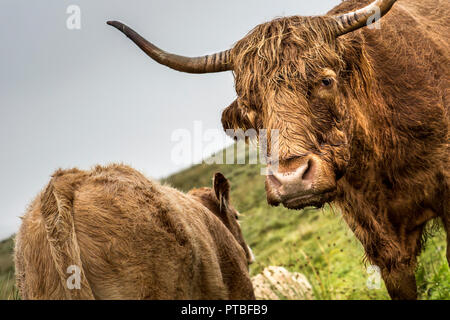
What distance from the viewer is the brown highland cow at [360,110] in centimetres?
417

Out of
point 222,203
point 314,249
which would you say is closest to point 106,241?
point 222,203

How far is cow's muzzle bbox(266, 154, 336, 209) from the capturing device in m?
3.83

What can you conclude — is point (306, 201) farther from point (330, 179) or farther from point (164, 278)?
point (164, 278)

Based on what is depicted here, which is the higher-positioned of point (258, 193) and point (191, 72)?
point (191, 72)

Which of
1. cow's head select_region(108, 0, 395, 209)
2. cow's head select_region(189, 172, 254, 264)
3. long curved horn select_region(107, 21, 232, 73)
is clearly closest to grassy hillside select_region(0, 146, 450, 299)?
cow's head select_region(189, 172, 254, 264)

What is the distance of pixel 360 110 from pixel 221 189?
2455 millimetres

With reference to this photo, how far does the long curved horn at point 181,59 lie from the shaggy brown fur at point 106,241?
104cm

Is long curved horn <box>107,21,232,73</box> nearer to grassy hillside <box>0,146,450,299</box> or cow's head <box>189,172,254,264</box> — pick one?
grassy hillside <box>0,146,450,299</box>

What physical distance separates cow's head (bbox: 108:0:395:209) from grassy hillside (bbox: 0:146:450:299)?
4.76 feet

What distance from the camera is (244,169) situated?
21203 millimetres

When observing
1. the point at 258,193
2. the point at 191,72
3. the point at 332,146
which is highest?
the point at 191,72
